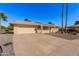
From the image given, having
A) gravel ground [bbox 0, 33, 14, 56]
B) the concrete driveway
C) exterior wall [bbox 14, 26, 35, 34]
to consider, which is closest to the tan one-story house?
exterior wall [bbox 14, 26, 35, 34]

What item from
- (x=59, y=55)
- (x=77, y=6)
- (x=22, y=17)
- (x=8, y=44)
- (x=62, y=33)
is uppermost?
(x=77, y=6)

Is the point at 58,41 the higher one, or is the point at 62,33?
the point at 62,33

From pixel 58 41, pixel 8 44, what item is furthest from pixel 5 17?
pixel 58 41

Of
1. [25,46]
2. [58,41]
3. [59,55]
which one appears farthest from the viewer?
[58,41]

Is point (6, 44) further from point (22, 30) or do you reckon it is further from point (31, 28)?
point (31, 28)

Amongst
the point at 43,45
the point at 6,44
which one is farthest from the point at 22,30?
the point at 43,45

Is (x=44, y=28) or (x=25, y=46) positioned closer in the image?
(x=25, y=46)

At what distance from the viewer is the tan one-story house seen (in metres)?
6.55

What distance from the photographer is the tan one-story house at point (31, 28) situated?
6.55 m

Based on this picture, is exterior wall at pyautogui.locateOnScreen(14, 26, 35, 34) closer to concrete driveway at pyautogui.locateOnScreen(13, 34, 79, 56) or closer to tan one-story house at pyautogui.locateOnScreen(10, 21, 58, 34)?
tan one-story house at pyautogui.locateOnScreen(10, 21, 58, 34)

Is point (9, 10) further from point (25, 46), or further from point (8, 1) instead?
point (25, 46)

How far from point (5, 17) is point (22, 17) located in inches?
34.0

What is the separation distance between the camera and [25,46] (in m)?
6.21

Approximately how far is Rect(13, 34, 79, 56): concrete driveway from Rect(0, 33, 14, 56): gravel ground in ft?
0.74
